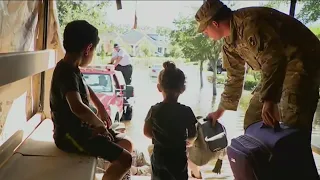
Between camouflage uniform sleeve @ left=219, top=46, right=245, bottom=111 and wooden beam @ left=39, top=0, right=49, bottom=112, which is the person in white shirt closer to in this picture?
wooden beam @ left=39, top=0, right=49, bottom=112

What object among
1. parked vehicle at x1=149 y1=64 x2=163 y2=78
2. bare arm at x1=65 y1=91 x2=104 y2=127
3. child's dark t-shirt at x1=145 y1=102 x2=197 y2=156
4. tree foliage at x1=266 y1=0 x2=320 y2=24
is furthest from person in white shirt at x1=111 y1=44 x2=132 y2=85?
tree foliage at x1=266 y1=0 x2=320 y2=24

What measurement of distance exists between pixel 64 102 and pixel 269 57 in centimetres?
103

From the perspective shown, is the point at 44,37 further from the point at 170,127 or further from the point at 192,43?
the point at 170,127

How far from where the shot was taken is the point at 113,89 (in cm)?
319

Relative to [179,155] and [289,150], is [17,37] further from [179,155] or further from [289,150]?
[289,150]

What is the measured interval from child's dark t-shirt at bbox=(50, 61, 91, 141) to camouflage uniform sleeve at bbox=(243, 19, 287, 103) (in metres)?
0.88

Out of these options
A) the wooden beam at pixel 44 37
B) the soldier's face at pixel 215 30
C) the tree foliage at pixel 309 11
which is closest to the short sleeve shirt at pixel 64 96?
the soldier's face at pixel 215 30

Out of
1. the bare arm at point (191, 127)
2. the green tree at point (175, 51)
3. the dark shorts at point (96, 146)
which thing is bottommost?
the dark shorts at point (96, 146)

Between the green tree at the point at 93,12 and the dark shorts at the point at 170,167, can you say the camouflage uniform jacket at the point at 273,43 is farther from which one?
the green tree at the point at 93,12

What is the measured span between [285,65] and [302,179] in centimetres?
53

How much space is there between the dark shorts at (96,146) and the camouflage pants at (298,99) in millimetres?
853

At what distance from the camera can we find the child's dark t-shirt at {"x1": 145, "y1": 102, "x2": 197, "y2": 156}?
2176 mm

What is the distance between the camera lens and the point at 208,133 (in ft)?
8.11

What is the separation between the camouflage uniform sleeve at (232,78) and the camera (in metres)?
2.26
